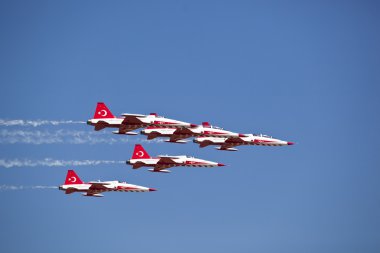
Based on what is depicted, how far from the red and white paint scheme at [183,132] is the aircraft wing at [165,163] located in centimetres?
509

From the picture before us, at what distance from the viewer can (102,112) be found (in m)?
172

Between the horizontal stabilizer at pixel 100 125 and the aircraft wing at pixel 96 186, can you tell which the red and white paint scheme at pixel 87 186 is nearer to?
the aircraft wing at pixel 96 186

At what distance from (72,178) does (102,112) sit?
58.6 feet

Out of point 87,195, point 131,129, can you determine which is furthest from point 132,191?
point 131,129

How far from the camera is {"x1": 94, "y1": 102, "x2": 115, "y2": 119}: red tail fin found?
171 metres

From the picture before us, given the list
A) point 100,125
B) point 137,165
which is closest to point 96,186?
point 137,165

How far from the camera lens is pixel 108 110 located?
172000mm

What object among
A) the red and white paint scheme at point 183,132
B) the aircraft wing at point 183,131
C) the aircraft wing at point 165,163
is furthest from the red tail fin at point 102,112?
the aircraft wing at point 165,163

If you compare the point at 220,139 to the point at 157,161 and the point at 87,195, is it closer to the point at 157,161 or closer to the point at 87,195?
the point at 157,161

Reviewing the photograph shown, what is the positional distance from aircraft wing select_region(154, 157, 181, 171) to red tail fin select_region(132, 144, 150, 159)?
8.12 feet

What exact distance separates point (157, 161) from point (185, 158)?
5727mm

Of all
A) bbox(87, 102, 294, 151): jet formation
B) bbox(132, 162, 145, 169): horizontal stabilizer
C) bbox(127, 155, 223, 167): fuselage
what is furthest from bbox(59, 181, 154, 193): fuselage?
bbox(87, 102, 294, 151): jet formation

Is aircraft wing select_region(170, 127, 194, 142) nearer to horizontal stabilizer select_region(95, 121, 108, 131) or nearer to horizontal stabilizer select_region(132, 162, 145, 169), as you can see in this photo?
horizontal stabilizer select_region(132, 162, 145, 169)

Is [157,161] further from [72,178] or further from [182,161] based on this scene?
[72,178]
